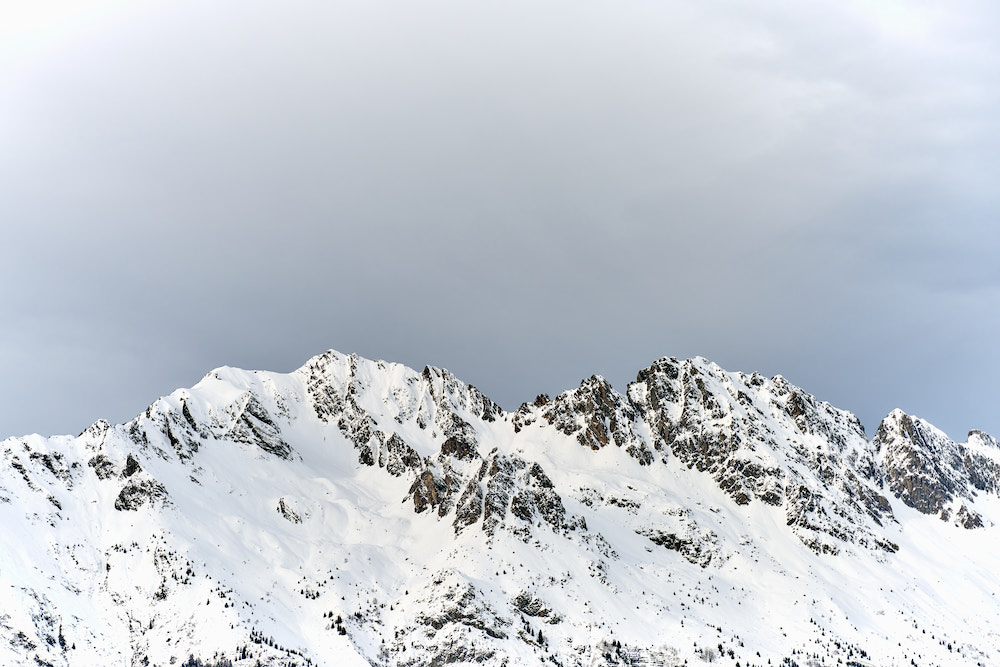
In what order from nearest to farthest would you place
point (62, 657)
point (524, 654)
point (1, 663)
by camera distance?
point (1, 663), point (62, 657), point (524, 654)

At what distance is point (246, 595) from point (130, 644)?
1181 inches

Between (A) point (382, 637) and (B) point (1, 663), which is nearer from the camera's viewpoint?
(B) point (1, 663)

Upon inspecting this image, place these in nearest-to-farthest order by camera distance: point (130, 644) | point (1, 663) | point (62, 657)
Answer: point (1, 663)
point (62, 657)
point (130, 644)

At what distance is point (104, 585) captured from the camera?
645ft

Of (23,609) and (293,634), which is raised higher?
(293,634)

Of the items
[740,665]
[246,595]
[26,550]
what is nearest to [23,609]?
[26,550]

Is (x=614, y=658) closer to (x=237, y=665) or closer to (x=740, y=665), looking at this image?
(x=740, y=665)

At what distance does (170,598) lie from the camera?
19288cm

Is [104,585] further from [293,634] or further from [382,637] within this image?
[382,637]

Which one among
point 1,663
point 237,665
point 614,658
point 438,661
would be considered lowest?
point 1,663

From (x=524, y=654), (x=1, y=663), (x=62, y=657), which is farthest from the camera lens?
(x=524, y=654)

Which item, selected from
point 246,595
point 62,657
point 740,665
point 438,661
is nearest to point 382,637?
point 438,661

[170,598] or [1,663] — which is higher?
[170,598]

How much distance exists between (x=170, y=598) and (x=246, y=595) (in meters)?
19.1
